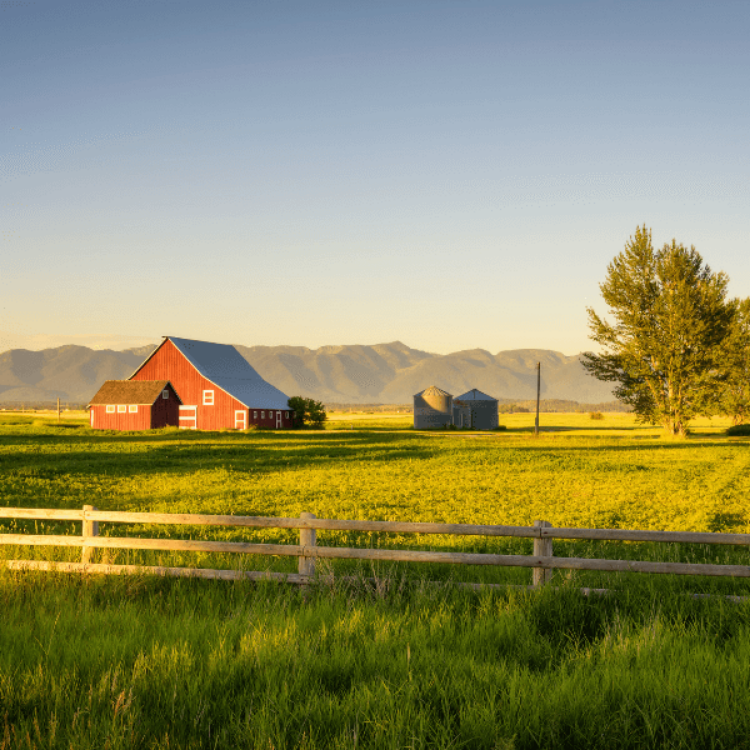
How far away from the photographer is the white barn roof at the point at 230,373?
62.4m

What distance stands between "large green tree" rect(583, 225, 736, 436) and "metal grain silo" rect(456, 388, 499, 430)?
108ft

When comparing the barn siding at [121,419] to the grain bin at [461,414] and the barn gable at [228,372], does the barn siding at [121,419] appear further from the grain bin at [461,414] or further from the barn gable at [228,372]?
the grain bin at [461,414]

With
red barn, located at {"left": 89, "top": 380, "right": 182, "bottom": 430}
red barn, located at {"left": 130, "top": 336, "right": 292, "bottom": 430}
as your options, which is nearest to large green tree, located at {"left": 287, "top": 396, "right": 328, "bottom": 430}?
red barn, located at {"left": 130, "top": 336, "right": 292, "bottom": 430}

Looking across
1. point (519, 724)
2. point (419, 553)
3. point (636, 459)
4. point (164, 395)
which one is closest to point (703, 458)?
point (636, 459)

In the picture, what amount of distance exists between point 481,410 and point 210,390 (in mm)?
40421

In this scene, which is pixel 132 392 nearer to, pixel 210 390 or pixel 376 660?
pixel 210 390

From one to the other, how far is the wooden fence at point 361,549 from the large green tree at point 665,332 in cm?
4978

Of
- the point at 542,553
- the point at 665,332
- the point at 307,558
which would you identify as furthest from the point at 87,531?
the point at 665,332

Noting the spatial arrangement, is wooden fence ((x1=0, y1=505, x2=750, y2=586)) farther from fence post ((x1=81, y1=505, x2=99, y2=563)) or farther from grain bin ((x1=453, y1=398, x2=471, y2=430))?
grain bin ((x1=453, y1=398, x2=471, y2=430))

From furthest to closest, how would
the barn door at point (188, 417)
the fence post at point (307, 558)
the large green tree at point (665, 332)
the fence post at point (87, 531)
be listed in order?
the barn door at point (188, 417) → the large green tree at point (665, 332) → the fence post at point (87, 531) → the fence post at point (307, 558)

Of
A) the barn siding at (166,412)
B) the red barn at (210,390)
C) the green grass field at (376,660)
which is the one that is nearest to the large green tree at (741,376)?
the red barn at (210,390)

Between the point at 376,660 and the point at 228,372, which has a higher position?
the point at 228,372

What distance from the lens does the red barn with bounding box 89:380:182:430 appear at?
6131cm

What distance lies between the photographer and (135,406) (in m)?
61.5
